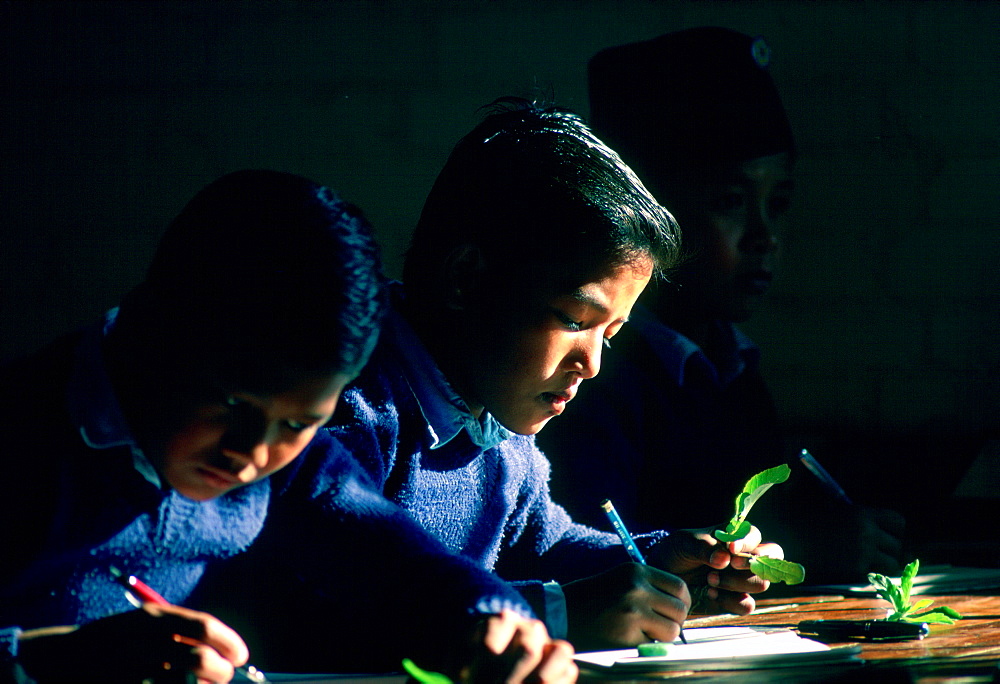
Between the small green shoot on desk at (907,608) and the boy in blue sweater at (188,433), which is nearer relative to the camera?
the boy in blue sweater at (188,433)

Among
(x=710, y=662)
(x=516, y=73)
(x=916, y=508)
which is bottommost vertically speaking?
(x=916, y=508)

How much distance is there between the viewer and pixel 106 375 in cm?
85

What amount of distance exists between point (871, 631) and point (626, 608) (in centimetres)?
25

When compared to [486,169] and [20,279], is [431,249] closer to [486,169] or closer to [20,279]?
[486,169]

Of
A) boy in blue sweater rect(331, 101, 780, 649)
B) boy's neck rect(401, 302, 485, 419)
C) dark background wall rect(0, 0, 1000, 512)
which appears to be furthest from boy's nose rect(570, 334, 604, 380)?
dark background wall rect(0, 0, 1000, 512)

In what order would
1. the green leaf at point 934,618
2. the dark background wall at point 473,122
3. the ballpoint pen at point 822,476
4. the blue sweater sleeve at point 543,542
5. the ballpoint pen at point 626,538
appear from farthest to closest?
the dark background wall at point 473,122 → the ballpoint pen at point 822,476 → the blue sweater sleeve at point 543,542 → the ballpoint pen at point 626,538 → the green leaf at point 934,618

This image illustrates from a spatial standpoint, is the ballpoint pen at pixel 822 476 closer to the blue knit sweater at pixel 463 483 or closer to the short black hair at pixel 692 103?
the blue knit sweater at pixel 463 483

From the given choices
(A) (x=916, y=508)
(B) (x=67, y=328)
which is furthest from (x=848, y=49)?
(B) (x=67, y=328)

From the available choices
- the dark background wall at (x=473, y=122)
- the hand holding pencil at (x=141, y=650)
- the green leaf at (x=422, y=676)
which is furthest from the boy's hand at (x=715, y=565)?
the dark background wall at (x=473, y=122)

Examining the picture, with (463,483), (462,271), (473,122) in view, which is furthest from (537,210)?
(473,122)

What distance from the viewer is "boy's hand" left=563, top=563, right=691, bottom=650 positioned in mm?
1094

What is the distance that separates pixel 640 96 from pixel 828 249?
71 cm

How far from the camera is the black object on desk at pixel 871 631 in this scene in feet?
3.56

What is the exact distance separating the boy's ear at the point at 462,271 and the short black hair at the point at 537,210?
11 mm
